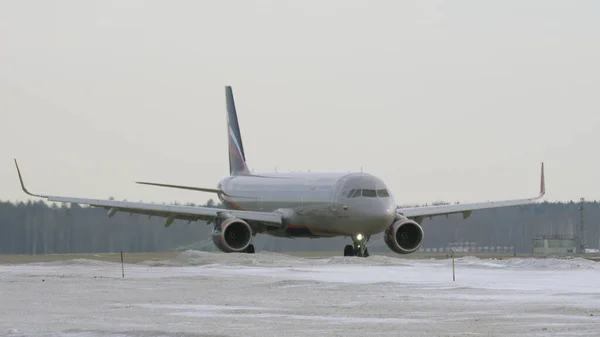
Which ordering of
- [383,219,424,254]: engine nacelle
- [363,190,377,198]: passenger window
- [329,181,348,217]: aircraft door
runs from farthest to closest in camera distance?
1. [383,219,424,254]: engine nacelle
2. [329,181,348,217]: aircraft door
3. [363,190,377,198]: passenger window

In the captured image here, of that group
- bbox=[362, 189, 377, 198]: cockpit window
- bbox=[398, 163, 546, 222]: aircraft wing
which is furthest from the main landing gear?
bbox=[398, 163, 546, 222]: aircraft wing

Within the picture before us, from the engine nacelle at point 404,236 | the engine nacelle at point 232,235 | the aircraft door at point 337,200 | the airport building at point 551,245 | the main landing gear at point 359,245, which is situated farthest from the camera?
the airport building at point 551,245

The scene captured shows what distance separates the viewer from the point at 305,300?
95.1ft

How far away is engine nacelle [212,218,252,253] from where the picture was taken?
56.7m

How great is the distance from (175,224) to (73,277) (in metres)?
42.0

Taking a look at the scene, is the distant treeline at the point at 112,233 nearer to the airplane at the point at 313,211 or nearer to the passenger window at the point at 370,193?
the airplane at the point at 313,211

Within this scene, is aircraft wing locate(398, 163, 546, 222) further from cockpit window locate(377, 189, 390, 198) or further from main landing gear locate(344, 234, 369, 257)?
cockpit window locate(377, 189, 390, 198)

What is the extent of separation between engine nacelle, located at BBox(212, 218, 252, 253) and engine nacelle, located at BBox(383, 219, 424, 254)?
19.4 feet

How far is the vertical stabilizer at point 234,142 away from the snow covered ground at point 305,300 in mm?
24410

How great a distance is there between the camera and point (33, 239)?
84.1 metres

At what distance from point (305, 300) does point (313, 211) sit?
2893cm

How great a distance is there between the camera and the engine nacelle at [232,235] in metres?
56.7

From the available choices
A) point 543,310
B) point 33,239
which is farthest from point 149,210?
point 543,310

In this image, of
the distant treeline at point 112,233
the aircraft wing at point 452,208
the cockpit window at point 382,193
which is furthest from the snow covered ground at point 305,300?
the distant treeline at point 112,233
